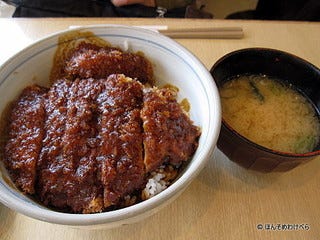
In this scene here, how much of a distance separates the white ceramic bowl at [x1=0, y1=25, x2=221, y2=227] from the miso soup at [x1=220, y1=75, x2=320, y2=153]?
18cm

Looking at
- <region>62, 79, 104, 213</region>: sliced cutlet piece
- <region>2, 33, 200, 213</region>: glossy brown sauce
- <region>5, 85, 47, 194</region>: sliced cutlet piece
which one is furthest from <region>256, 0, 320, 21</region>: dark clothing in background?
<region>5, 85, 47, 194</region>: sliced cutlet piece

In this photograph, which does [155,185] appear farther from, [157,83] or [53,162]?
[157,83]

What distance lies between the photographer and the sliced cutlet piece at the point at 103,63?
1.11 meters

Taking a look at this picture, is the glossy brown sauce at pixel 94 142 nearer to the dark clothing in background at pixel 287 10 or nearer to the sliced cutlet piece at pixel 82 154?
the sliced cutlet piece at pixel 82 154

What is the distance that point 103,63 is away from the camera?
112cm

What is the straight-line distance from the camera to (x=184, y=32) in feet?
5.06

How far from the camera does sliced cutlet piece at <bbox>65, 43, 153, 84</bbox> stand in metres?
1.11

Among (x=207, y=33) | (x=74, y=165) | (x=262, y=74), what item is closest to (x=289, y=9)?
(x=207, y=33)

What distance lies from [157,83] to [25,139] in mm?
532

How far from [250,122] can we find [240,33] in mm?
661

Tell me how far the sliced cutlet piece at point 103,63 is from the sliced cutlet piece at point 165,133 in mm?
193

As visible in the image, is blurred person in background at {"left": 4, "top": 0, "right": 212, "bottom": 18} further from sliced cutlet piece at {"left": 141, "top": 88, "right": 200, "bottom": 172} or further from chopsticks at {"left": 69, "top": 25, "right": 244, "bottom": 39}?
sliced cutlet piece at {"left": 141, "top": 88, "right": 200, "bottom": 172}

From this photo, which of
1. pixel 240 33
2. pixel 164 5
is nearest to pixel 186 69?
pixel 240 33

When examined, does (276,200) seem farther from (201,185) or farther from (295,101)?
(295,101)
